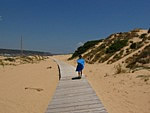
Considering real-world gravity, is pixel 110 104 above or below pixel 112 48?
below

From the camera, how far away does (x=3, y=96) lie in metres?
9.63

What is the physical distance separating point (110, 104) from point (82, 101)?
108 centimetres

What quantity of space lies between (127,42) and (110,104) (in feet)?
84.4

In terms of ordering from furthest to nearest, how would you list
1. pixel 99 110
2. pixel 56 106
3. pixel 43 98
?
pixel 43 98
pixel 56 106
pixel 99 110

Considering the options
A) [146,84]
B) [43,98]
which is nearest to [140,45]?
[146,84]

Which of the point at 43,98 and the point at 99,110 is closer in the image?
the point at 99,110

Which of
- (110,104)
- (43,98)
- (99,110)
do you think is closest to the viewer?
(99,110)

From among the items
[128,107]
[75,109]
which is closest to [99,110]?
[75,109]

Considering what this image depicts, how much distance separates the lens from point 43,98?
9.34 m

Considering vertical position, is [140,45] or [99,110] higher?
[140,45]

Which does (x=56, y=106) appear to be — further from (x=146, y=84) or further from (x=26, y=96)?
(x=146, y=84)

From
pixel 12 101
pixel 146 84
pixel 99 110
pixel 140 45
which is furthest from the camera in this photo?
pixel 140 45

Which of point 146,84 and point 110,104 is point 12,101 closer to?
point 110,104

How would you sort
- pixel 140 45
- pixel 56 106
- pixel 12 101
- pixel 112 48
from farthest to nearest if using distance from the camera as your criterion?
1. pixel 112 48
2. pixel 140 45
3. pixel 12 101
4. pixel 56 106
